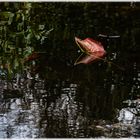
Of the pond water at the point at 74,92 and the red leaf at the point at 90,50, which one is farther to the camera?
the red leaf at the point at 90,50

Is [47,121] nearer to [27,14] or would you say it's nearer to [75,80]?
[75,80]

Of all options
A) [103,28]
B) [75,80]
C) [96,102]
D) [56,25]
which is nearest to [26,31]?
[56,25]

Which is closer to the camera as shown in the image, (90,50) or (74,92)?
(74,92)

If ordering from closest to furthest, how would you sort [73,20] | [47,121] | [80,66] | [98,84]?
1. [47,121]
2. [98,84]
3. [80,66]
4. [73,20]

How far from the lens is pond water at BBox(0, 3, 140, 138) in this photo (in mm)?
1807

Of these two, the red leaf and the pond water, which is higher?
the red leaf

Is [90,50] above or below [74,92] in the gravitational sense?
above

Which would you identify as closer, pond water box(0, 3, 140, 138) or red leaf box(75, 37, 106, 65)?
pond water box(0, 3, 140, 138)

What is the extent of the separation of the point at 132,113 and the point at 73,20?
111 centimetres

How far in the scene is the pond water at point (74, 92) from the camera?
1.81 metres

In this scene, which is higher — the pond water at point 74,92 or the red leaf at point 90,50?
the red leaf at point 90,50

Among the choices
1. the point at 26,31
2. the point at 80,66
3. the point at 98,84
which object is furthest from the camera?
the point at 26,31

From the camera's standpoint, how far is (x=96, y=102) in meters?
1.99

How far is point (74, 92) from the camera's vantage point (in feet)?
6.74
